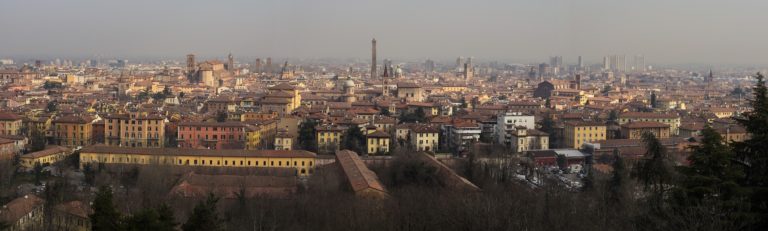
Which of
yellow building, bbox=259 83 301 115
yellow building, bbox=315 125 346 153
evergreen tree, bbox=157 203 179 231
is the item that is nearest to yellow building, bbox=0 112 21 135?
yellow building, bbox=259 83 301 115

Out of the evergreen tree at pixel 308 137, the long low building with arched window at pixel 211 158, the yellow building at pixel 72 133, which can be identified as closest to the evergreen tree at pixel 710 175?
the long low building with arched window at pixel 211 158

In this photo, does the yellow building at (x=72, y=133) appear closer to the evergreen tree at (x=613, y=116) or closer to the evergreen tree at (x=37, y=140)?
the evergreen tree at (x=37, y=140)

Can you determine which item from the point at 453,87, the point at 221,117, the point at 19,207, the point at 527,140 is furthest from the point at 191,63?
the point at 19,207

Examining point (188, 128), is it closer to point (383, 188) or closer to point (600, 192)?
point (383, 188)

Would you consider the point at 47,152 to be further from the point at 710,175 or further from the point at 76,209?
the point at 710,175

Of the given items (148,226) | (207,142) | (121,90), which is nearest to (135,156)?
(207,142)

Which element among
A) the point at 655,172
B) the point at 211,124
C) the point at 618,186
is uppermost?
the point at 655,172
